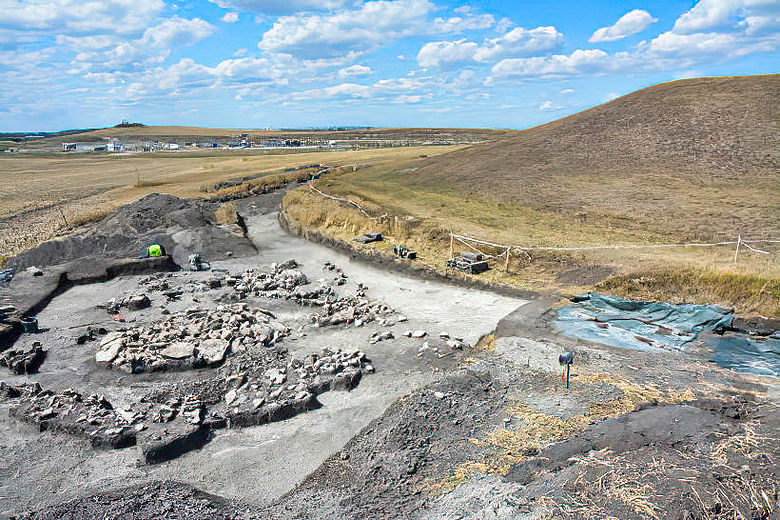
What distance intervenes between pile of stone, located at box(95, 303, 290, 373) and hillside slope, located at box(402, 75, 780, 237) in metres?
20.1

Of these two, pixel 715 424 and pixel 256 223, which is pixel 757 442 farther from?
pixel 256 223

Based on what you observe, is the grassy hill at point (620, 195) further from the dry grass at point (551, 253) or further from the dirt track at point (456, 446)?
the dirt track at point (456, 446)

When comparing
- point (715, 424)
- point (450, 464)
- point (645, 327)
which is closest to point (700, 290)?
point (645, 327)

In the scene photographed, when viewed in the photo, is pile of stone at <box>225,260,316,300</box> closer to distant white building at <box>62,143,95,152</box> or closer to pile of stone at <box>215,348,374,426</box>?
pile of stone at <box>215,348,374,426</box>

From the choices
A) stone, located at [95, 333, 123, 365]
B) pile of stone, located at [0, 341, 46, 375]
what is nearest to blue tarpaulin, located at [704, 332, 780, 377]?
stone, located at [95, 333, 123, 365]

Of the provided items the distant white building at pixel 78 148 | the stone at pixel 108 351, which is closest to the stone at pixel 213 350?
the stone at pixel 108 351

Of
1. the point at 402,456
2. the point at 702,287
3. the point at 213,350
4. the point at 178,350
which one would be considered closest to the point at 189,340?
the point at 178,350

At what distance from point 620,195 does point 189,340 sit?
27052 millimetres

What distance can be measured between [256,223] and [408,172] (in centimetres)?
1944

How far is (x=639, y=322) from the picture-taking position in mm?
13625

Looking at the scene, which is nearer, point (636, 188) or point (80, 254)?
point (80, 254)

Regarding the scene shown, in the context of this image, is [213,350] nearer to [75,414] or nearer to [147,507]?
[75,414]

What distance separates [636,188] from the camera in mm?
31812

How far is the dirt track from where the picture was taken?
7.26m
